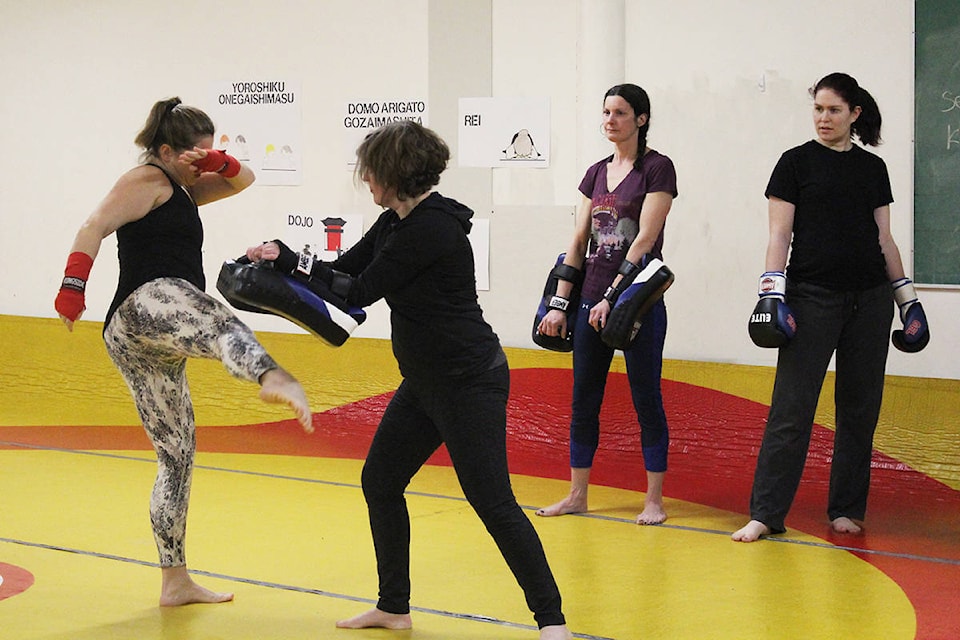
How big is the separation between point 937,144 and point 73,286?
12.5 ft

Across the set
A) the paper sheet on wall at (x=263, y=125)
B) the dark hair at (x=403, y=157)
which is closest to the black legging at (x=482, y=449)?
the dark hair at (x=403, y=157)

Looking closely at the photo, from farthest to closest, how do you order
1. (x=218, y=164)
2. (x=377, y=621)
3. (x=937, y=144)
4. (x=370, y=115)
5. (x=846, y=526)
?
(x=370, y=115) < (x=937, y=144) < (x=846, y=526) < (x=218, y=164) < (x=377, y=621)

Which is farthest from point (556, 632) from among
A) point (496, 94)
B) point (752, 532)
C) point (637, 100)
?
point (496, 94)

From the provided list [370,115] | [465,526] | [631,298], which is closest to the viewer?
[631,298]

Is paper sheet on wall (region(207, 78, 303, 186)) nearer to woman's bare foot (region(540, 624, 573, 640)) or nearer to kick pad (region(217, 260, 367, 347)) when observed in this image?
kick pad (region(217, 260, 367, 347))

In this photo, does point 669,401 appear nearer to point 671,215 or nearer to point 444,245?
point 671,215

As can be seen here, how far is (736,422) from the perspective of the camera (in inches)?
236

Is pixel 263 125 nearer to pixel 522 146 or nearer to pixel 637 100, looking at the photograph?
pixel 522 146

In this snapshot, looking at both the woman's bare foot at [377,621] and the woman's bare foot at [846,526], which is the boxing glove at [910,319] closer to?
the woman's bare foot at [846,526]

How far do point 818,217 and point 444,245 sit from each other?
81.9 inches

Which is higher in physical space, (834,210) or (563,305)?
(834,210)

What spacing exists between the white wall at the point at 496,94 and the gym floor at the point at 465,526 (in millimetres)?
320

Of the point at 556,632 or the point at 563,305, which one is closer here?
the point at 556,632

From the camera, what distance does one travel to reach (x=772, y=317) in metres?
4.75
